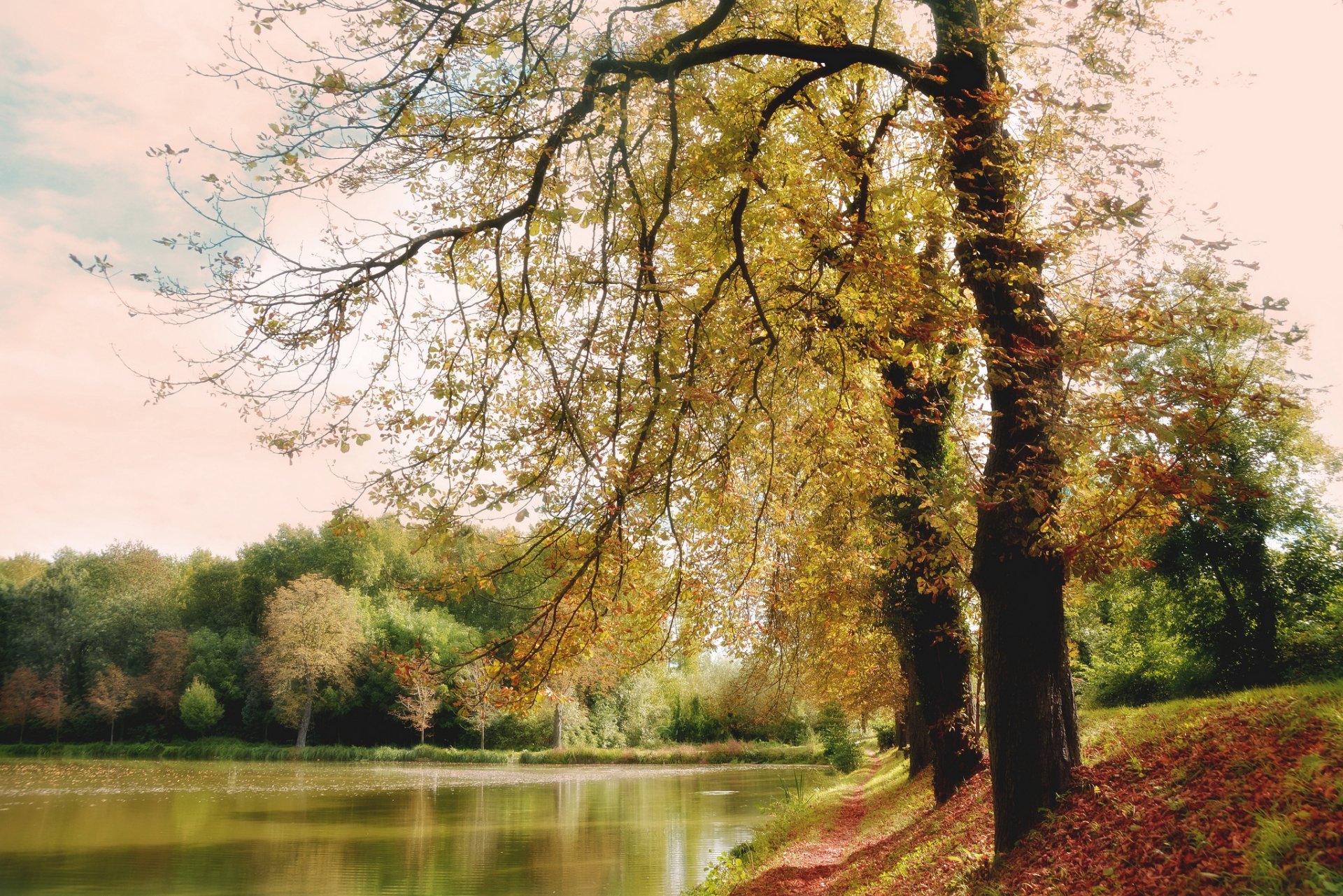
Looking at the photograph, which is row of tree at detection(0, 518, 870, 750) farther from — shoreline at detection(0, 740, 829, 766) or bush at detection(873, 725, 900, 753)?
bush at detection(873, 725, 900, 753)

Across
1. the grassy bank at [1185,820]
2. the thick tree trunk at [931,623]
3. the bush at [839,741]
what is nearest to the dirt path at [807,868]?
the grassy bank at [1185,820]

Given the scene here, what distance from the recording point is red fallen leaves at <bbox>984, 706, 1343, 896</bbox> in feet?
13.8

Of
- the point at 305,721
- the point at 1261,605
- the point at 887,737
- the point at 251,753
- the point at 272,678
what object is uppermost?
the point at 1261,605

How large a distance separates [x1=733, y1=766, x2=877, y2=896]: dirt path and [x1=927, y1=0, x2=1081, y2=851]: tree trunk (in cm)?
390

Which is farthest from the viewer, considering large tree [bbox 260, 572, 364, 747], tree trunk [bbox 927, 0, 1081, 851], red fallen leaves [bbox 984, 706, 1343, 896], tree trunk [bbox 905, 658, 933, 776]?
large tree [bbox 260, 572, 364, 747]

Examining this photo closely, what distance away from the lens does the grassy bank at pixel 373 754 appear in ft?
139

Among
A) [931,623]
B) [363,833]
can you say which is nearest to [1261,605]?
[931,623]

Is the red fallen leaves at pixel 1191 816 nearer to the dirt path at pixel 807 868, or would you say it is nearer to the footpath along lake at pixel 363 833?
the dirt path at pixel 807 868

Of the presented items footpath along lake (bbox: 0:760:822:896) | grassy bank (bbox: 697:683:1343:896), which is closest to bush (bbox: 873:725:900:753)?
footpath along lake (bbox: 0:760:822:896)

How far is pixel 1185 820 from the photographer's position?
4996mm

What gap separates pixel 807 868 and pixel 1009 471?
6.97 meters

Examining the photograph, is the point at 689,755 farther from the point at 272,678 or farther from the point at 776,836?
the point at 776,836

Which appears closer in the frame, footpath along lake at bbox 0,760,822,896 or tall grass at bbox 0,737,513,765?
footpath along lake at bbox 0,760,822,896

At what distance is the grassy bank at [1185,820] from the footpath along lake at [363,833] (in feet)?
22.1
